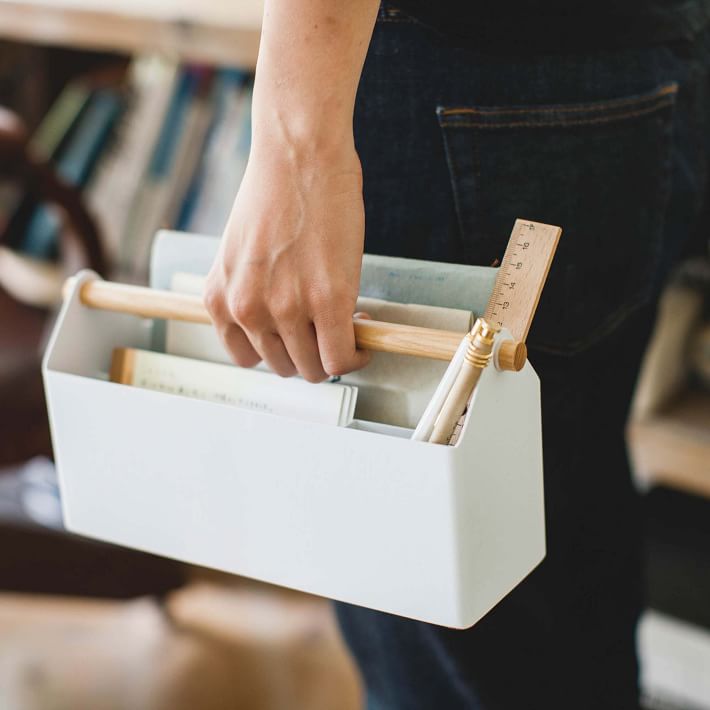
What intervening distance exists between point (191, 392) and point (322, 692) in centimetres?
86

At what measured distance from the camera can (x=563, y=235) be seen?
0.63 metres

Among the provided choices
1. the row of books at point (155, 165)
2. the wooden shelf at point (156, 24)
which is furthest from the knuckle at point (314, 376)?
the row of books at point (155, 165)

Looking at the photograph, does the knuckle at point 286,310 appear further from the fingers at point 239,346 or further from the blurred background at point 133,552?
the blurred background at point 133,552

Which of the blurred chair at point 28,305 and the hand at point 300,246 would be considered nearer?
the hand at point 300,246

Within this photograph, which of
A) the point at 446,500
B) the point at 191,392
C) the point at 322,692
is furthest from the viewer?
the point at 322,692

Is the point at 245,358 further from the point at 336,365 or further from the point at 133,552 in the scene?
the point at 133,552

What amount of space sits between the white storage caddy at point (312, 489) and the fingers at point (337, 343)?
0.15 ft

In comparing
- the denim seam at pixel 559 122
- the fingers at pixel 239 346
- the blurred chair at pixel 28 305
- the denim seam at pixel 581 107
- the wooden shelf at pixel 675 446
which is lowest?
the wooden shelf at pixel 675 446

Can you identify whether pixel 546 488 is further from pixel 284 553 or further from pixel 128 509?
pixel 128 509

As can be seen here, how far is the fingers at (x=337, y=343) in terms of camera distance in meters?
0.53

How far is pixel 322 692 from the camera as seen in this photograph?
1327mm

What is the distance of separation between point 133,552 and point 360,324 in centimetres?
98

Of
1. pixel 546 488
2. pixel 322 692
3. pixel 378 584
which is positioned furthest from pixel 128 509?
pixel 322 692

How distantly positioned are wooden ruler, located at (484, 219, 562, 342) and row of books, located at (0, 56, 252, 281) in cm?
87
